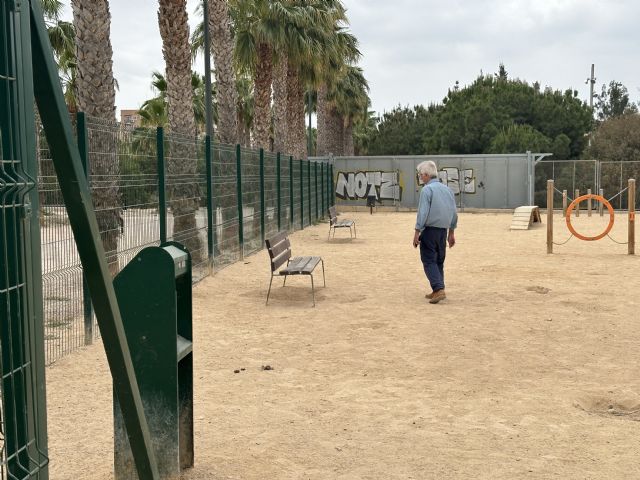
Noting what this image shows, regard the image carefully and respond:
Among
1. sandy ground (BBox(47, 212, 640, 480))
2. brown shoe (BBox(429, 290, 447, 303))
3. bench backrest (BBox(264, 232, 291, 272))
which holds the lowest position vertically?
sandy ground (BBox(47, 212, 640, 480))

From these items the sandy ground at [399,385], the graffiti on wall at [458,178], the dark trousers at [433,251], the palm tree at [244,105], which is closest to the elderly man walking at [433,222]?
the dark trousers at [433,251]

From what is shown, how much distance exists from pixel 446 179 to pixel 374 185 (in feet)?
10.9

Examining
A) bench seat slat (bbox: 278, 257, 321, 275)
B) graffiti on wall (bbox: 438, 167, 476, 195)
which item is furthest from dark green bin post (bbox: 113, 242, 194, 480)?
graffiti on wall (bbox: 438, 167, 476, 195)

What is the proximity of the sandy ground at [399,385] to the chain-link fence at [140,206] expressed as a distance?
550 mm

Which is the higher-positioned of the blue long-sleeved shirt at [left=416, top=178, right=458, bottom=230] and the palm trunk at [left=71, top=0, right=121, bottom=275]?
the palm trunk at [left=71, top=0, right=121, bottom=275]

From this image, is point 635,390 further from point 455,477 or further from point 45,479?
point 45,479

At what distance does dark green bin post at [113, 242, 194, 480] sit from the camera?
3.61m

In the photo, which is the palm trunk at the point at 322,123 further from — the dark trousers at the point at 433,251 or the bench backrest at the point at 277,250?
the dark trousers at the point at 433,251

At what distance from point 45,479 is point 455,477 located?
2246 millimetres

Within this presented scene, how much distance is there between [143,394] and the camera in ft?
12.4

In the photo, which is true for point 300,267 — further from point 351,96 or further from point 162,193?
point 351,96

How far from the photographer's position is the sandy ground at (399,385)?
424 cm

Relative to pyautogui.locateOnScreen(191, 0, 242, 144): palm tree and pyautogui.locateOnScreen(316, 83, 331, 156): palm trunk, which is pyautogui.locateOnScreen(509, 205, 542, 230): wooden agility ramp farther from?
pyautogui.locateOnScreen(316, 83, 331, 156): palm trunk

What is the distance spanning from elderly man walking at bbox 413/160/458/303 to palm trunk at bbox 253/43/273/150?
14.9 meters
